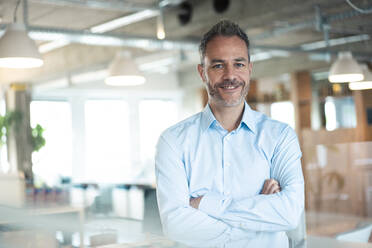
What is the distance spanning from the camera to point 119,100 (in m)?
12.1

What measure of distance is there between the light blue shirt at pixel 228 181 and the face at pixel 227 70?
A: 0.34 ft

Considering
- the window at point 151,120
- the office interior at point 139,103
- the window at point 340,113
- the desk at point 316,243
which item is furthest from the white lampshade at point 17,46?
the window at point 151,120

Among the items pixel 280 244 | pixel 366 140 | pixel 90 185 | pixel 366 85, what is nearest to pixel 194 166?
pixel 280 244

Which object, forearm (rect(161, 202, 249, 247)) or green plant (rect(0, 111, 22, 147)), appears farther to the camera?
green plant (rect(0, 111, 22, 147))

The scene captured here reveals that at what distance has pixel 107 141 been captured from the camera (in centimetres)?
1191

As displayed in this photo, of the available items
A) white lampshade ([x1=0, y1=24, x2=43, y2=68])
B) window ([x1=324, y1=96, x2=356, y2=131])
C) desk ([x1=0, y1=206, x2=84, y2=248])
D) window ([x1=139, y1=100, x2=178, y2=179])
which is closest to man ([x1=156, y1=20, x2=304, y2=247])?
desk ([x1=0, y1=206, x2=84, y2=248])

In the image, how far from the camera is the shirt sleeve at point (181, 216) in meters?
1.69

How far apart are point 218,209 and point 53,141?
960 centimetres

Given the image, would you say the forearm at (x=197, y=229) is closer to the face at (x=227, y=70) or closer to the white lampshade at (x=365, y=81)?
the face at (x=227, y=70)

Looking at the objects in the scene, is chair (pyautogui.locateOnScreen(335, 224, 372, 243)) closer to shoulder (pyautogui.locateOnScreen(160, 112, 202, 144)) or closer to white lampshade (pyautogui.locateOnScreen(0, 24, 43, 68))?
shoulder (pyautogui.locateOnScreen(160, 112, 202, 144))

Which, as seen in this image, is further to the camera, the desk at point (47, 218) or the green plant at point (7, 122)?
the green plant at point (7, 122)

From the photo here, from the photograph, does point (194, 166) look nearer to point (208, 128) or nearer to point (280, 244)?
point (208, 128)

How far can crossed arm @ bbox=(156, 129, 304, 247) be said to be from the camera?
1.69m

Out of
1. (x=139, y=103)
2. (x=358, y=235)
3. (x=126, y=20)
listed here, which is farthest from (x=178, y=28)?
(x=139, y=103)
